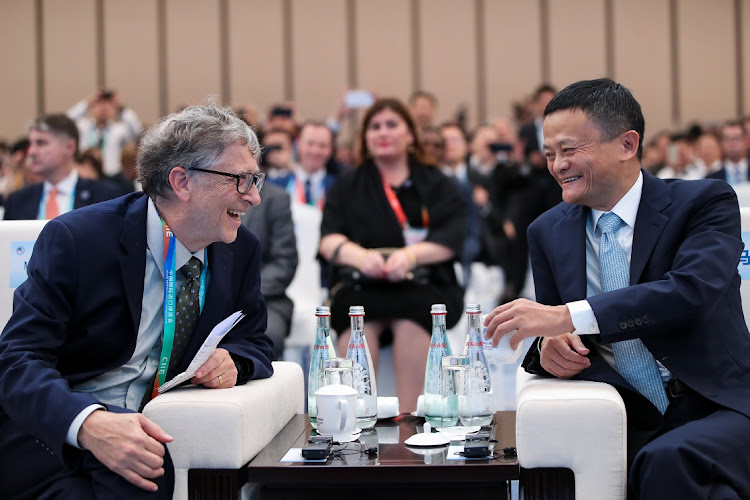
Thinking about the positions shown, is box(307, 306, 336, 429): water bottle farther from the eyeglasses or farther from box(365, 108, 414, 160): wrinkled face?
box(365, 108, 414, 160): wrinkled face

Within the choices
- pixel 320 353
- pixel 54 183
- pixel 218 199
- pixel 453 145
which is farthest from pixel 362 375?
pixel 453 145

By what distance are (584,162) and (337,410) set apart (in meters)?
0.87

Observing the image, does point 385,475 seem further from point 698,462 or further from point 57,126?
point 57,126

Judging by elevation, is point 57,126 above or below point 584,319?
above

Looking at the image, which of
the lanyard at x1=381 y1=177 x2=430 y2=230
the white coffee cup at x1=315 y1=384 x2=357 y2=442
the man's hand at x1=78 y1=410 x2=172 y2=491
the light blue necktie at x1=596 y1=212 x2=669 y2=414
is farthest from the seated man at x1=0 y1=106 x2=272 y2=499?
the lanyard at x1=381 y1=177 x2=430 y2=230

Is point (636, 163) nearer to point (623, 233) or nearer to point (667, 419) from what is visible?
point (623, 233)

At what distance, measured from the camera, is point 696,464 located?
1895mm

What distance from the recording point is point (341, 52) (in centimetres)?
1077

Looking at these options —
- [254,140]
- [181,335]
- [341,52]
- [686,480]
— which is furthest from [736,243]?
[341,52]

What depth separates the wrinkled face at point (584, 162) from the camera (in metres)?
2.30

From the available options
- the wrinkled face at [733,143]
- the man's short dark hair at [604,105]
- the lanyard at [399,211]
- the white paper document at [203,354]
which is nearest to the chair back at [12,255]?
the white paper document at [203,354]

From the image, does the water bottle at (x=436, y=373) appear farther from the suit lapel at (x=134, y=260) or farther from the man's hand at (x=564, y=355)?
the suit lapel at (x=134, y=260)

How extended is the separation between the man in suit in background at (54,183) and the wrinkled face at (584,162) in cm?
290

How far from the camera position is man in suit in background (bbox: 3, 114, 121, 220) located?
4711mm
